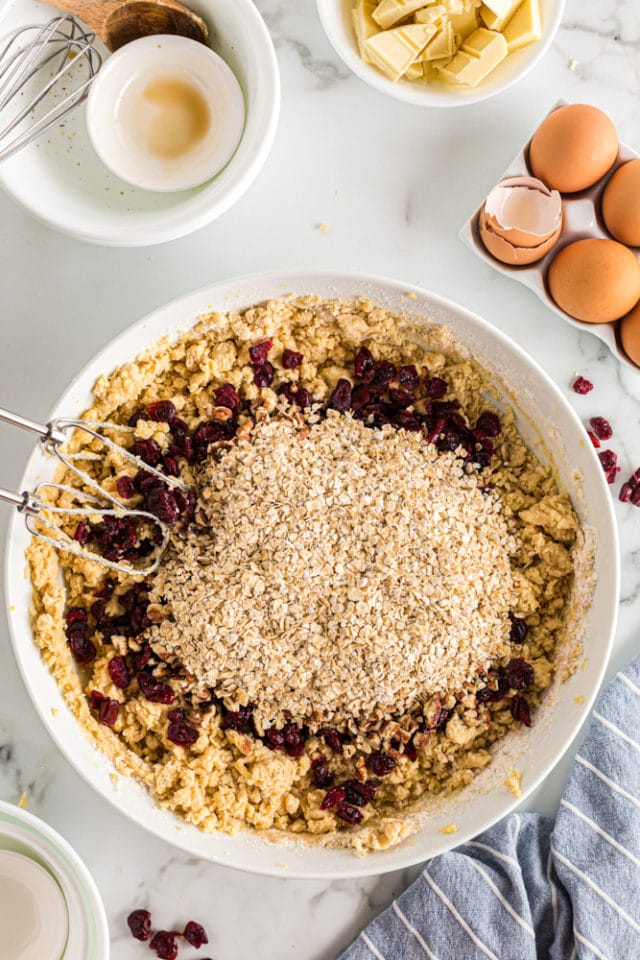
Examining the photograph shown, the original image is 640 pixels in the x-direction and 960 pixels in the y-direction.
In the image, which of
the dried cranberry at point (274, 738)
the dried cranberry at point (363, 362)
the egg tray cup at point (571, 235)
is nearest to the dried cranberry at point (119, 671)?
the dried cranberry at point (274, 738)

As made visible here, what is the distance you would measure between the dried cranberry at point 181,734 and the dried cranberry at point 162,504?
0.33m

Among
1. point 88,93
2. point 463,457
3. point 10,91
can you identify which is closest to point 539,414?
point 463,457

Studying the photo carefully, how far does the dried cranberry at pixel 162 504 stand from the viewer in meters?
1.33

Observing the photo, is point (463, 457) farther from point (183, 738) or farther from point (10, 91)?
point (10, 91)

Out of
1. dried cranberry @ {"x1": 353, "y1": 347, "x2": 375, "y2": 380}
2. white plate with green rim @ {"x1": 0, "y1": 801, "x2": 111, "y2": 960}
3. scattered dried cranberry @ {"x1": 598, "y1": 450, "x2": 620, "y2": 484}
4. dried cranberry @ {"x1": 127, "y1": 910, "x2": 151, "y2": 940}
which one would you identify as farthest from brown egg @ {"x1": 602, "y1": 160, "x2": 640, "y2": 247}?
dried cranberry @ {"x1": 127, "y1": 910, "x2": 151, "y2": 940}

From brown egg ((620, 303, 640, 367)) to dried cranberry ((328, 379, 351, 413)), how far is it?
476mm

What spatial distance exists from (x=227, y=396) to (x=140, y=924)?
3.09 ft

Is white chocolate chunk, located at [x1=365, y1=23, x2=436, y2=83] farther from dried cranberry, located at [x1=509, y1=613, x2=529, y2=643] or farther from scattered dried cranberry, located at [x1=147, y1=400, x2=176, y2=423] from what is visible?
dried cranberry, located at [x1=509, y1=613, x2=529, y2=643]

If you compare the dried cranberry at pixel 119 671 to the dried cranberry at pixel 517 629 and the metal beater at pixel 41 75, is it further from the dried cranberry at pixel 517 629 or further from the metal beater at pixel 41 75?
the metal beater at pixel 41 75

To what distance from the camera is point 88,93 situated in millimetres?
1380

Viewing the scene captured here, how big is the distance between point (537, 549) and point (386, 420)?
0.33 metres

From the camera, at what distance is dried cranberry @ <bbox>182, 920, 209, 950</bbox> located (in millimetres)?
1495

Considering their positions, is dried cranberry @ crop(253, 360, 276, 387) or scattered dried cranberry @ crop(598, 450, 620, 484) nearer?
dried cranberry @ crop(253, 360, 276, 387)

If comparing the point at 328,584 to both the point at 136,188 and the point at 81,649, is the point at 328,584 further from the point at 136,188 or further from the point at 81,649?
the point at 136,188
